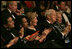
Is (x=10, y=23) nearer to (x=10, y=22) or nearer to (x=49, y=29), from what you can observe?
(x=10, y=22)

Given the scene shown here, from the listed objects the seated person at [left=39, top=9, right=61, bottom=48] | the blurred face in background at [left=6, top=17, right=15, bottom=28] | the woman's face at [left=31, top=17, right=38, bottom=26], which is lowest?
the seated person at [left=39, top=9, right=61, bottom=48]

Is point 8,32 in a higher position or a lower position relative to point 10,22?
lower

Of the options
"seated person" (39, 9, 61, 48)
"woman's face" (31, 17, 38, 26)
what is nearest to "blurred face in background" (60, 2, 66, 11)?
"seated person" (39, 9, 61, 48)

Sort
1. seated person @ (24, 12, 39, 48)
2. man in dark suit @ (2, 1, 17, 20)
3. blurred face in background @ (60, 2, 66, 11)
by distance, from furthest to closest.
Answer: blurred face in background @ (60, 2, 66, 11)
seated person @ (24, 12, 39, 48)
man in dark suit @ (2, 1, 17, 20)

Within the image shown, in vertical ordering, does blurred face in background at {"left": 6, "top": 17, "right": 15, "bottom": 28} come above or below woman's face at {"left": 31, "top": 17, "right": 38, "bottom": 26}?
above

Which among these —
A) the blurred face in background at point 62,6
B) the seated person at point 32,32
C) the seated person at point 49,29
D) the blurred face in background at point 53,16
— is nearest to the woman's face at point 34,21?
the seated person at point 32,32

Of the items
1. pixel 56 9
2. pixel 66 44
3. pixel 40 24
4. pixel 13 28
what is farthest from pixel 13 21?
pixel 66 44

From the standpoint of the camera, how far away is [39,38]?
10.4 feet

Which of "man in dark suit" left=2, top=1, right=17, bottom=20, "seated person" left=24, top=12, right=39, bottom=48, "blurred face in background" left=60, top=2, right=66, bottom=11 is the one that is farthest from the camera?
"blurred face in background" left=60, top=2, right=66, bottom=11

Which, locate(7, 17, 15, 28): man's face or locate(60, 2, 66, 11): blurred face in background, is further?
locate(60, 2, 66, 11): blurred face in background

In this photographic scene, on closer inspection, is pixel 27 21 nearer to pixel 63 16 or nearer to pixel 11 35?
pixel 11 35

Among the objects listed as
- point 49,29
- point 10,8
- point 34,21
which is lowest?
point 49,29

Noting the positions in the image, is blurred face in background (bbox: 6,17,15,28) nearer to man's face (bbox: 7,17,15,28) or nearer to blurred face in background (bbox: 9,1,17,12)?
man's face (bbox: 7,17,15,28)

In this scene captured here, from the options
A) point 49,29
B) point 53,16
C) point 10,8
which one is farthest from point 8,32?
point 53,16
